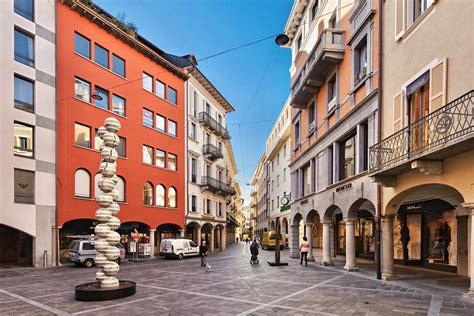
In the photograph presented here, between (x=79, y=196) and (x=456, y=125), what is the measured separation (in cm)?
2151

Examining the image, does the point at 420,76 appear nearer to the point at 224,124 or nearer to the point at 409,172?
the point at 409,172

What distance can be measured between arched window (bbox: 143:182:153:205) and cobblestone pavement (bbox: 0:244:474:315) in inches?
526

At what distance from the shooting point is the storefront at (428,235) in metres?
16.7

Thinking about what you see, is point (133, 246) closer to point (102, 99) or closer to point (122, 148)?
point (122, 148)

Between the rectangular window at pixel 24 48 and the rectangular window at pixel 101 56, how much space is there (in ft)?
16.1

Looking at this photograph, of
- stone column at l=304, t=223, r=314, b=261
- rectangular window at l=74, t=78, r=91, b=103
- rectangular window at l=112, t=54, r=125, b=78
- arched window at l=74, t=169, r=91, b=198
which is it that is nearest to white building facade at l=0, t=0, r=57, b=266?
arched window at l=74, t=169, r=91, b=198

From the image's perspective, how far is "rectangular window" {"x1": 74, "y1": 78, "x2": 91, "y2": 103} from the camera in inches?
967

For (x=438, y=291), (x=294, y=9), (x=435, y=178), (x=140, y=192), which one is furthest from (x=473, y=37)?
(x=140, y=192)

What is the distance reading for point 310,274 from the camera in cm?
1652

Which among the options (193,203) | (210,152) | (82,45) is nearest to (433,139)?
(82,45)

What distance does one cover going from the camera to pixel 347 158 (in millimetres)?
18328

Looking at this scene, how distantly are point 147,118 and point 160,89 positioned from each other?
3.44 metres

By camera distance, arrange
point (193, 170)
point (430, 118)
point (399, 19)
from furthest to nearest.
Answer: point (193, 170)
point (399, 19)
point (430, 118)

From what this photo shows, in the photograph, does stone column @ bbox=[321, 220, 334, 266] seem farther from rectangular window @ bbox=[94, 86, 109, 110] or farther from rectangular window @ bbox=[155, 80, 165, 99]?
rectangular window @ bbox=[155, 80, 165, 99]
